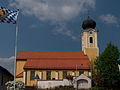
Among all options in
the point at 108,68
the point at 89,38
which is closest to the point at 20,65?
the point at 89,38

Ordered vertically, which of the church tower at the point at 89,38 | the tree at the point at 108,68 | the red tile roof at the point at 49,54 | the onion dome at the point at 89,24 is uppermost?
the onion dome at the point at 89,24

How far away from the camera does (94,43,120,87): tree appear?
4228 cm

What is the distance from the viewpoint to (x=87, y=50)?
55.8 metres

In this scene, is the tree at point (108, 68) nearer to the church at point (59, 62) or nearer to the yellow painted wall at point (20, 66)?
the church at point (59, 62)

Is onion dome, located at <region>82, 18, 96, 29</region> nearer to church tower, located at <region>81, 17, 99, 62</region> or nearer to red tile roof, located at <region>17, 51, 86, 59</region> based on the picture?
church tower, located at <region>81, 17, 99, 62</region>

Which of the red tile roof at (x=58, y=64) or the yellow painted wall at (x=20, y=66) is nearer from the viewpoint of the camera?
the red tile roof at (x=58, y=64)

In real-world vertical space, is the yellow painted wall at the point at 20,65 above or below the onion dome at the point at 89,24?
below

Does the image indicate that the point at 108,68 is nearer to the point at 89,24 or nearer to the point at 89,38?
the point at 89,38

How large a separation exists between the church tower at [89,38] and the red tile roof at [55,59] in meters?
2.08

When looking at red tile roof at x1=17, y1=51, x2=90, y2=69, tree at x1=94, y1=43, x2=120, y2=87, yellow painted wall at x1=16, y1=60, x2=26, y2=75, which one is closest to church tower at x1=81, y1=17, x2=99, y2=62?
red tile roof at x1=17, y1=51, x2=90, y2=69

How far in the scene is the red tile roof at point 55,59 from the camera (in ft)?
167

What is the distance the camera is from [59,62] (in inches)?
2069

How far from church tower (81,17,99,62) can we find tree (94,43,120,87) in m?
10.7

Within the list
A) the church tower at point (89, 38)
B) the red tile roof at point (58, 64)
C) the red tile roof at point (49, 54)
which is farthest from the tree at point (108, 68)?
the red tile roof at point (49, 54)
